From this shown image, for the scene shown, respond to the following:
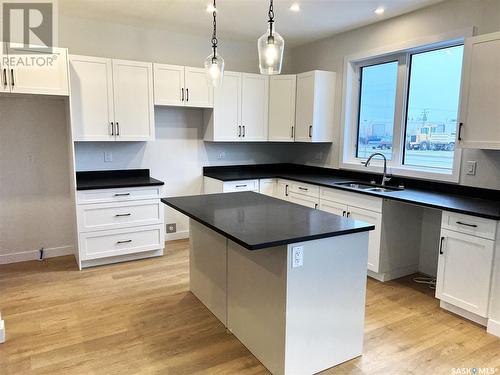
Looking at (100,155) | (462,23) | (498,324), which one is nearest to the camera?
(498,324)

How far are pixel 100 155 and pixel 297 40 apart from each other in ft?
9.66

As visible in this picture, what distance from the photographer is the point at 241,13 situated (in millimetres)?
3777

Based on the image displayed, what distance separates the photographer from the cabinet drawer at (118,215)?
3.73 metres

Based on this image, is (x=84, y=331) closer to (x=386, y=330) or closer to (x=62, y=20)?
(x=386, y=330)

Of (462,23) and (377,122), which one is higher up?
(462,23)

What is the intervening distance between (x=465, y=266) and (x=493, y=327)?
1.46 feet

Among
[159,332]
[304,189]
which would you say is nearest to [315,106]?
[304,189]

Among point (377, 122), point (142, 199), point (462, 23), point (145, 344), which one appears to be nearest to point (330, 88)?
point (377, 122)

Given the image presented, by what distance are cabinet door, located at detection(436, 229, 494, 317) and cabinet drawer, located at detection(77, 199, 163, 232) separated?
286 centimetres

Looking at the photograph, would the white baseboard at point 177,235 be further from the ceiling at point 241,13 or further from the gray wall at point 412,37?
the ceiling at point 241,13

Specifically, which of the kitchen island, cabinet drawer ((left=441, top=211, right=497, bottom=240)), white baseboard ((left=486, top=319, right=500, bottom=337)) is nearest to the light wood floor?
white baseboard ((left=486, top=319, right=500, bottom=337))

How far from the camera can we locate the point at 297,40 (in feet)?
16.0

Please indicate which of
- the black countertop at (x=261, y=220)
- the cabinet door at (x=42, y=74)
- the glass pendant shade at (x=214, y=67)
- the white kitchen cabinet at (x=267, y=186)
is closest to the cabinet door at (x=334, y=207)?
the white kitchen cabinet at (x=267, y=186)

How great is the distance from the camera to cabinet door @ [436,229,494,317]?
8.58 feet
